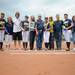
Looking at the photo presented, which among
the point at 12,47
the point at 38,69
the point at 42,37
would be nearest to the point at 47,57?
the point at 38,69

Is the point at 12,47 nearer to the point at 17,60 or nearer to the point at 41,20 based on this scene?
the point at 41,20

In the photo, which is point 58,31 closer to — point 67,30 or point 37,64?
point 67,30

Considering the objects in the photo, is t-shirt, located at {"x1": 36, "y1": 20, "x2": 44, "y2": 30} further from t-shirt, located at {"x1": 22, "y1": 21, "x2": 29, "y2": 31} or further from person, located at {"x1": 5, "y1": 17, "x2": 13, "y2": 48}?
person, located at {"x1": 5, "y1": 17, "x2": 13, "y2": 48}

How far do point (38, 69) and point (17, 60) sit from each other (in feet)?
5.30

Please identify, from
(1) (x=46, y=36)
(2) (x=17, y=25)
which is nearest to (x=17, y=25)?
(2) (x=17, y=25)

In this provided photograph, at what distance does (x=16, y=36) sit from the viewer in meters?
14.3

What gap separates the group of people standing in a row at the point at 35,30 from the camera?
14141 millimetres

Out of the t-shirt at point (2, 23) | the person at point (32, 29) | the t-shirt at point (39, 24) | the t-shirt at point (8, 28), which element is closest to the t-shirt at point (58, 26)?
the t-shirt at point (39, 24)

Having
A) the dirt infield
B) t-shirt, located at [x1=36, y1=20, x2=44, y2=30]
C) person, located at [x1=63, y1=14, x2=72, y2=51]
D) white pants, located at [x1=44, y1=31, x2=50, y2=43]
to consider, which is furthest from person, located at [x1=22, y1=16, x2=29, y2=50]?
the dirt infield

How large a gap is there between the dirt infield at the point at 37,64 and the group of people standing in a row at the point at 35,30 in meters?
2.55

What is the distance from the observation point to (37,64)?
9.93 meters

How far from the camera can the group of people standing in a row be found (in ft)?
46.4

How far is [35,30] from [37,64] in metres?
4.64

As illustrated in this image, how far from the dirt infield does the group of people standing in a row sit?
2.55m
